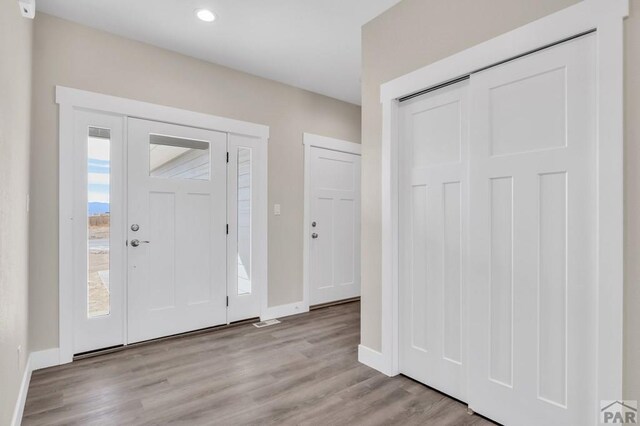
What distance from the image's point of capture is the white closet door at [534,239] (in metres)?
1.60

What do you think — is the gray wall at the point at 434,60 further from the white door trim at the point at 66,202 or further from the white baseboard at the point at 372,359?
the white door trim at the point at 66,202

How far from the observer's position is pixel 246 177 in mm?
3707

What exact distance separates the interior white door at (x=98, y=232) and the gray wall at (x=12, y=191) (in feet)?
1.59

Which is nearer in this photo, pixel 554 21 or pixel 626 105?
pixel 626 105

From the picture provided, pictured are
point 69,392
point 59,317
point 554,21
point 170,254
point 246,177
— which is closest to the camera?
point 554,21

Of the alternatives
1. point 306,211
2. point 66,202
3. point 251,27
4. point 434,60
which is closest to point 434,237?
point 434,60

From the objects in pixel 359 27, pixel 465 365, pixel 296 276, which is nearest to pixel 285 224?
pixel 296 276

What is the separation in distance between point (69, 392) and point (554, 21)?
355 centimetres

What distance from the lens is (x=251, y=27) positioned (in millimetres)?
2822

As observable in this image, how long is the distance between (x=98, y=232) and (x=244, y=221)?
134cm

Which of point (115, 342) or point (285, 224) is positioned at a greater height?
point (285, 224)

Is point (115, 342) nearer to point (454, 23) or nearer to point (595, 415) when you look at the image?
point (595, 415)

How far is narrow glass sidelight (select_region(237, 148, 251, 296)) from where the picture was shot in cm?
366

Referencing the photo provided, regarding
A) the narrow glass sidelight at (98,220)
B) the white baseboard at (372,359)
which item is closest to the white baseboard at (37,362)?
the narrow glass sidelight at (98,220)
